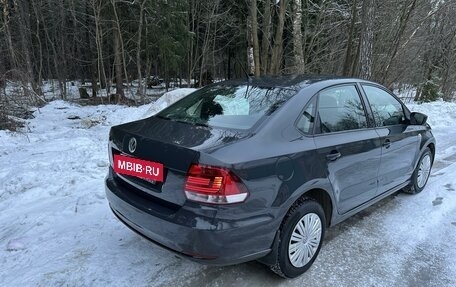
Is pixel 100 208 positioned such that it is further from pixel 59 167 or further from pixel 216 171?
pixel 216 171

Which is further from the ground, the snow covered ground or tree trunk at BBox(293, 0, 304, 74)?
tree trunk at BBox(293, 0, 304, 74)

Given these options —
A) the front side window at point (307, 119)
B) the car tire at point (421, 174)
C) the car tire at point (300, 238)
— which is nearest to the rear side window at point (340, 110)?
the front side window at point (307, 119)

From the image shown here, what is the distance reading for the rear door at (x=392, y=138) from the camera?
4.00 m

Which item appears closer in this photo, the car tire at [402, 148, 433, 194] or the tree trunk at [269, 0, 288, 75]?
the car tire at [402, 148, 433, 194]

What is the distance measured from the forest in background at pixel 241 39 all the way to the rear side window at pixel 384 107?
20.1ft

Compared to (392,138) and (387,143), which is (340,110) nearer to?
(387,143)

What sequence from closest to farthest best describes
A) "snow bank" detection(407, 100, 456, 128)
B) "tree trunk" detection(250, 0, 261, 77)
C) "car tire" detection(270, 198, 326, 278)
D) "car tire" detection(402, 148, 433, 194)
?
"car tire" detection(270, 198, 326, 278) < "car tire" detection(402, 148, 433, 194) < "snow bank" detection(407, 100, 456, 128) < "tree trunk" detection(250, 0, 261, 77)

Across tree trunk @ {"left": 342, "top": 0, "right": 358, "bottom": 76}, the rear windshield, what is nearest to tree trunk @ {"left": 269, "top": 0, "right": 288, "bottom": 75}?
tree trunk @ {"left": 342, "top": 0, "right": 358, "bottom": 76}

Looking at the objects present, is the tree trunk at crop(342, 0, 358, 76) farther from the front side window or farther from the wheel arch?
the wheel arch

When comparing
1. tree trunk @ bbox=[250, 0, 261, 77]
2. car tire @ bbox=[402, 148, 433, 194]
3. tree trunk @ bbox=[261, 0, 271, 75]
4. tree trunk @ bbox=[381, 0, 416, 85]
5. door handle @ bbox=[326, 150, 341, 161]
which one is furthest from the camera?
tree trunk @ bbox=[261, 0, 271, 75]

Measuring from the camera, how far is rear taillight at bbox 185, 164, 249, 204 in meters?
2.43

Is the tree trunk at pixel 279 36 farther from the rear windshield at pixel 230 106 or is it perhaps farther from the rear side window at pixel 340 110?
the rear windshield at pixel 230 106

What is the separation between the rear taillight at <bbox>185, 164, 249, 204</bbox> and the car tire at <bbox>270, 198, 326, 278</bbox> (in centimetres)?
63

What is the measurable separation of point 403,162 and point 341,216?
4.77 ft
